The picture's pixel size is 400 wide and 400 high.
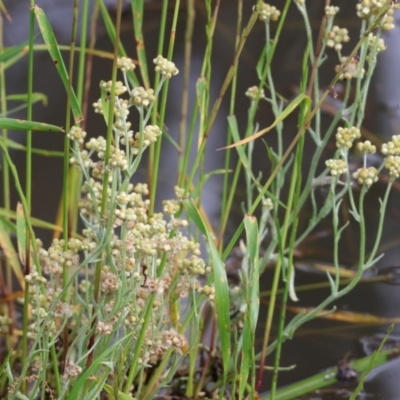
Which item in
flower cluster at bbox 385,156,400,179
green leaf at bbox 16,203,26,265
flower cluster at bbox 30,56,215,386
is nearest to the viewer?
flower cluster at bbox 30,56,215,386

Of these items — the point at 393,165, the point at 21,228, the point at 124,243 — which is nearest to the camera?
the point at 124,243

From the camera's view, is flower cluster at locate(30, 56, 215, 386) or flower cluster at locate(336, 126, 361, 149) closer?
flower cluster at locate(30, 56, 215, 386)

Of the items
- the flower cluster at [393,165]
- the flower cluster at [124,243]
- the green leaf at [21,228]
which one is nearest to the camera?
the flower cluster at [124,243]

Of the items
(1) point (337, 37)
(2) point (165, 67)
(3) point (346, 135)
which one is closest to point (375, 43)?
(1) point (337, 37)

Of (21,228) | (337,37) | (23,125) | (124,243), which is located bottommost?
(21,228)

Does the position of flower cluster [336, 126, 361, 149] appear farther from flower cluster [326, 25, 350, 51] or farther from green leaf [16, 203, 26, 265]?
green leaf [16, 203, 26, 265]

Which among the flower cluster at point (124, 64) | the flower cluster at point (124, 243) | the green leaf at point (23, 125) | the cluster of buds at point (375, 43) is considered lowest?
the flower cluster at point (124, 243)

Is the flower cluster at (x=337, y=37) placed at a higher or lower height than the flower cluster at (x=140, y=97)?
higher

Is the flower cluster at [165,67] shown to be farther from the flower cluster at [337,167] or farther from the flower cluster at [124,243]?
the flower cluster at [337,167]

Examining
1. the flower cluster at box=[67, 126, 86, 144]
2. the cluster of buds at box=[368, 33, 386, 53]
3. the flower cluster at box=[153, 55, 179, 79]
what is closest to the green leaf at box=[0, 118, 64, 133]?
the flower cluster at box=[67, 126, 86, 144]

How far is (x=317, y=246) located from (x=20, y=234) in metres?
0.83

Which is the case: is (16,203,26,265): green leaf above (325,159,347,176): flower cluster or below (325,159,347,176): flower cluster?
below

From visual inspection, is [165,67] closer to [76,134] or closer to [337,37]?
[76,134]

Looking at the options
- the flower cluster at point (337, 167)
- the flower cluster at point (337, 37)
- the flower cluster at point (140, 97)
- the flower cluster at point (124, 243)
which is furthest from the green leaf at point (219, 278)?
the flower cluster at point (337, 37)
